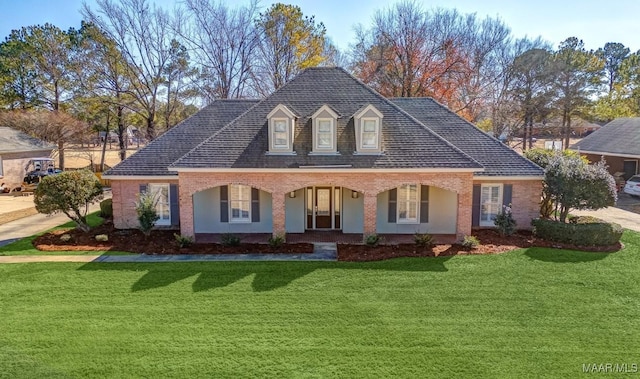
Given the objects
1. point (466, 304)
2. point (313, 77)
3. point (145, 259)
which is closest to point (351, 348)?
point (466, 304)

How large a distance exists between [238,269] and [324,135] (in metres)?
6.51

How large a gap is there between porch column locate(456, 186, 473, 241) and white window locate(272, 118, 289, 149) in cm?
725

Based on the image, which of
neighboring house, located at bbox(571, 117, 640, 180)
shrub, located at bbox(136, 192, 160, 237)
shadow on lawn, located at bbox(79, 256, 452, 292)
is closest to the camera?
shadow on lawn, located at bbox(79, 256, 452, 292)

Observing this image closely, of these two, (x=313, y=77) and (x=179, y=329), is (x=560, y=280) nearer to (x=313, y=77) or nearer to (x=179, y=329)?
(x=179, y=329)

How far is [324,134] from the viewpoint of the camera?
16062mm

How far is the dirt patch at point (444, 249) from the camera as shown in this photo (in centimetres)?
1417

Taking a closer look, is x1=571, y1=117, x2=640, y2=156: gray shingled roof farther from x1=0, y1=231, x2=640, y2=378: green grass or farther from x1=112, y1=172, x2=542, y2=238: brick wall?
x1=112, y1=172, x2=542, y2=238: brick wall

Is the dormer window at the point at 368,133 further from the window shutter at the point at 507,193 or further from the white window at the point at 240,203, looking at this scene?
the window shutter at the point at 507,193

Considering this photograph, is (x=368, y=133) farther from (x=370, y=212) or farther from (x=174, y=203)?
(x=174, y=203)

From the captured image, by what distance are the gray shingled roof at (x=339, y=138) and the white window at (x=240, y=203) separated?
82.4 inches

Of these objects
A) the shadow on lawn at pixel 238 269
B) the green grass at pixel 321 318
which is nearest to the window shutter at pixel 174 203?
the shadow on lawn at pixel 238 269

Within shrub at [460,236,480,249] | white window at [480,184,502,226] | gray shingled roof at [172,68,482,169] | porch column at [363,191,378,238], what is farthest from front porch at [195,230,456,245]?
gray shingled roof at [172,68,482,169]

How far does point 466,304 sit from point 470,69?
106 feet

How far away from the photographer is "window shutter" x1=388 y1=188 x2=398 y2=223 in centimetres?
1708
